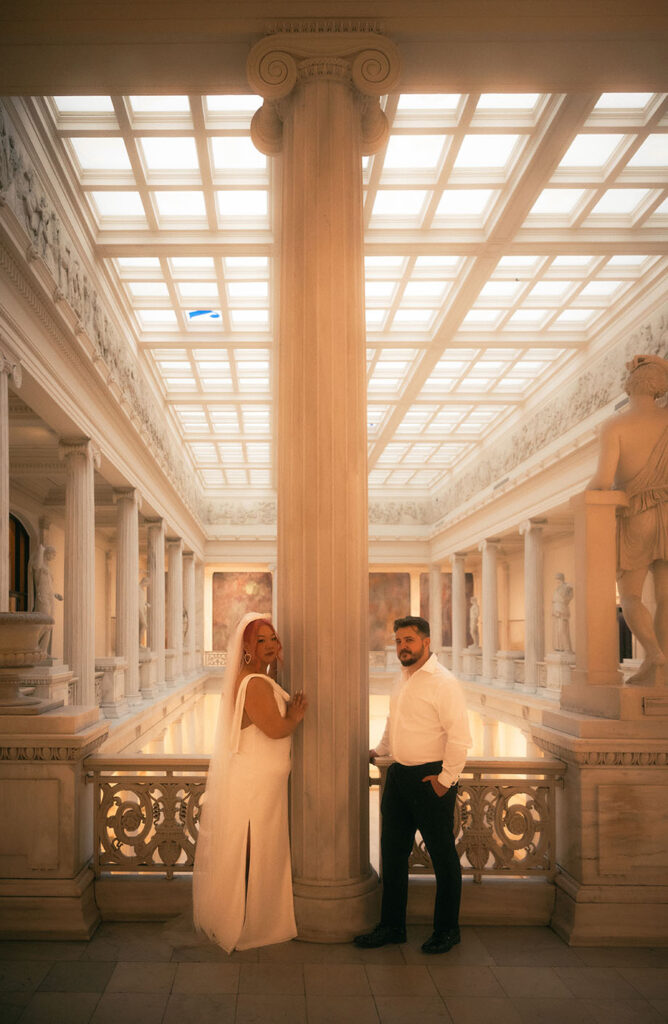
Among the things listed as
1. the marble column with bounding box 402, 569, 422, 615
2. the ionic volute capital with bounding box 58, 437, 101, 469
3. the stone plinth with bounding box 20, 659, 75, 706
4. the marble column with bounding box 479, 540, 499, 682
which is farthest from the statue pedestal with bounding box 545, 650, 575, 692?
the marble column with bounding box 402, 569, 422, 615

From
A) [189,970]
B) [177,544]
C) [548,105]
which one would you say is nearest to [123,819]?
[189,970]

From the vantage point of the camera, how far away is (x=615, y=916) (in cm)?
458

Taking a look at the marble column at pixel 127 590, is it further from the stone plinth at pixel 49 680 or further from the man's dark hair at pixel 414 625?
the man's dark hair at pixel 414 625

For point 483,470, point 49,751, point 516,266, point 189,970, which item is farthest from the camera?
point 483,470

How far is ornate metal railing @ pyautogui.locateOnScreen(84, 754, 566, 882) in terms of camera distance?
16.0 ft

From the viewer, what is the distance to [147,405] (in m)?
18.3

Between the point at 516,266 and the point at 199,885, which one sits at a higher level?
the point at 516,266

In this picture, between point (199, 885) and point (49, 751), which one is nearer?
point (199, 885)

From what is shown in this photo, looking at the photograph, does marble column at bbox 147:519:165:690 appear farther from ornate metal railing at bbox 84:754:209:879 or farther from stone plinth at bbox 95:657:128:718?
ornate metal railing at bbox 84:754:209:879

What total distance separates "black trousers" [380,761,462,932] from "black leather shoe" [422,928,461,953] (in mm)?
29

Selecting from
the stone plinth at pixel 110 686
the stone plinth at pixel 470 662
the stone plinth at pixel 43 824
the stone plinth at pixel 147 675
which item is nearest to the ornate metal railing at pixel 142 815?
the stone plinth at pixel 43 824

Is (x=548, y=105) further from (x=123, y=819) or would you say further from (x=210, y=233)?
(x=123, y=819)

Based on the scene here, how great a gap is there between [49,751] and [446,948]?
247 centimetres

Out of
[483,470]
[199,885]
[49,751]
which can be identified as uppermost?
[483,470]
